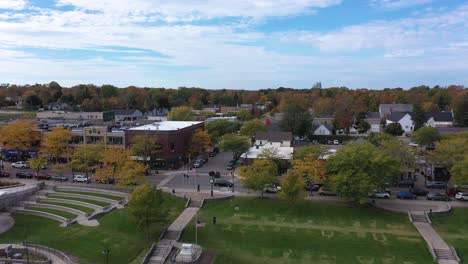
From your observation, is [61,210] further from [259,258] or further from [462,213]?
[462,213]

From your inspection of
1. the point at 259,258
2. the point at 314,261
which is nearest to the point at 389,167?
the point at 314,261

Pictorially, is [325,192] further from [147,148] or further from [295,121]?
[295,121]

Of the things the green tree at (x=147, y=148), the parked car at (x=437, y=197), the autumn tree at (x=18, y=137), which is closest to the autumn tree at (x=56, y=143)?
the autumn tree at (x=18, y=137)

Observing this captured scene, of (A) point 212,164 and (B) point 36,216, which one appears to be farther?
(A) point 212,164

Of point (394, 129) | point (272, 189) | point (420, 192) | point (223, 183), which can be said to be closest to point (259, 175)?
point (272, 189)

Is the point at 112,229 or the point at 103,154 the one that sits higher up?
the point at 103,154

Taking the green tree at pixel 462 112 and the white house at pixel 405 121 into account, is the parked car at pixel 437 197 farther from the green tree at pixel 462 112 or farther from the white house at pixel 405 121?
the white house at pixel 405 121
